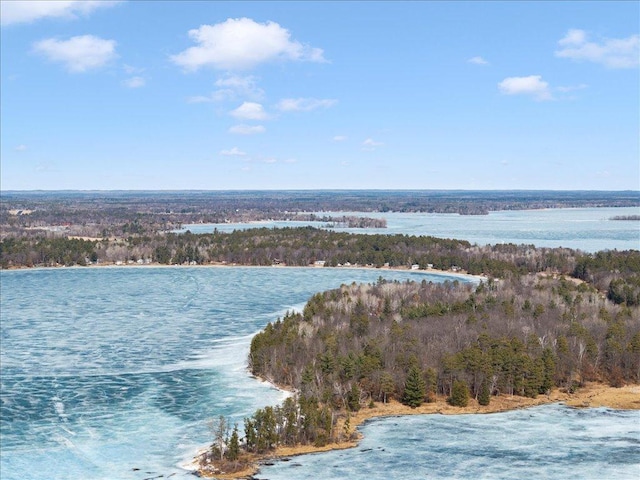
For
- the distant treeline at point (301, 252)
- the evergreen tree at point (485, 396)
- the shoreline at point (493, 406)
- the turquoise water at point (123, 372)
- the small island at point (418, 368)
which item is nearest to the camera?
the turquoise water at point (123, 372)

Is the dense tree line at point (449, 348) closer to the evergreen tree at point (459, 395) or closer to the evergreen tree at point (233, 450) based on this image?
the evergreen tree at point (459, 395)

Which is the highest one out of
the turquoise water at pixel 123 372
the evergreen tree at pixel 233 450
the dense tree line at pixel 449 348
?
the dense tree line at pixel 449 348

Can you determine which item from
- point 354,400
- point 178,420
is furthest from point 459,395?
point 178,420

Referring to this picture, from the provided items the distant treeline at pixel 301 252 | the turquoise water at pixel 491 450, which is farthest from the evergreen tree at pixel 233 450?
the distant treeline at pixel 301 252

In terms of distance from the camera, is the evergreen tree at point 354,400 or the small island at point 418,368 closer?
the small island at point 418,368

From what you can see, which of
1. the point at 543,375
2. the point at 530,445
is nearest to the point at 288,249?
the point at 543,375

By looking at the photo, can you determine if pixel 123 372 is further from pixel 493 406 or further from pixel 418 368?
pixel 493 406

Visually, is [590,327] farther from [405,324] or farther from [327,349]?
[327,349]
